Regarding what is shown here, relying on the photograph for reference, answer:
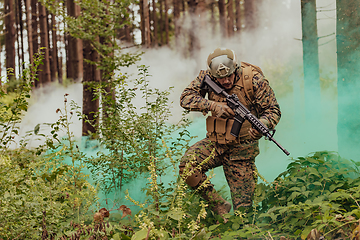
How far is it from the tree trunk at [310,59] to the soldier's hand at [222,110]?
2.19 meters

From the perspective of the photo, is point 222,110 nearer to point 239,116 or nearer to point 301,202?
point 239,116

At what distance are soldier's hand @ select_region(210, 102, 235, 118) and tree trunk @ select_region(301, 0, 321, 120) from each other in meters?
2.19

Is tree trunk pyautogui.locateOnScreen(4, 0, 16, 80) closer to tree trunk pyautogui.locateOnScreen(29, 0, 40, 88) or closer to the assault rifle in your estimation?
tree trunk pyautogui.locateOnScreen(29, 0, 40, 88)

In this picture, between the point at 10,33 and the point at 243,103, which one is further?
the point at 10,33

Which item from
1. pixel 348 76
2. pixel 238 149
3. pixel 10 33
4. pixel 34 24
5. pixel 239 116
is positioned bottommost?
pixel 238 149

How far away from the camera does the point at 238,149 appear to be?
128 inches

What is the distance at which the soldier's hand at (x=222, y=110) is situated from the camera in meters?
3.09

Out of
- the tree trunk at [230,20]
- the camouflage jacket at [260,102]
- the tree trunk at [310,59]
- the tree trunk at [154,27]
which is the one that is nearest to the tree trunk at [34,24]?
the tree trunk at [154,27]

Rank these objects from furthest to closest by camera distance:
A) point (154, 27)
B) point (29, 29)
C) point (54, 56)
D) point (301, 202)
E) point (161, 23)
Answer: point (54, 56) → point (29, 29) → point (154, 27) → point (161, 23) → point (301, 202)

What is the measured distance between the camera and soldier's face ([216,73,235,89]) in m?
3.15

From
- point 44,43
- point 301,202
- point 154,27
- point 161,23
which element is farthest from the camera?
point 44,43

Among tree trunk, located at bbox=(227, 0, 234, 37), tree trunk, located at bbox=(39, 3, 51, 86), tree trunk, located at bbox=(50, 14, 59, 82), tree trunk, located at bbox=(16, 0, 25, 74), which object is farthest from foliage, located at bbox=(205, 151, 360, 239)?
tree trunk, located at bbox=(50, 14, 59, 82)

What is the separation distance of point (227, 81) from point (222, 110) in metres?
0.29

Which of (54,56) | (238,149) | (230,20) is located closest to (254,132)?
(238,149)
